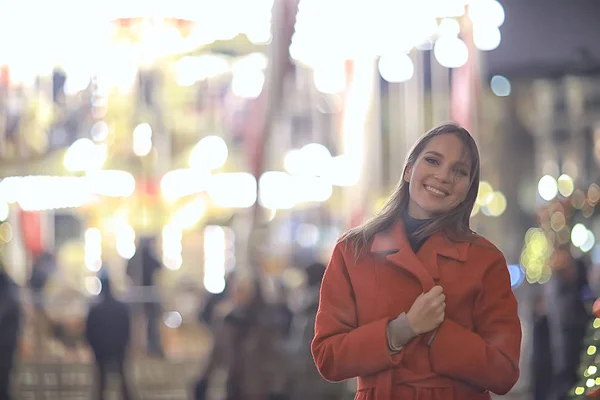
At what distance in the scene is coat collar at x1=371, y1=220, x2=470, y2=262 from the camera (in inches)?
103

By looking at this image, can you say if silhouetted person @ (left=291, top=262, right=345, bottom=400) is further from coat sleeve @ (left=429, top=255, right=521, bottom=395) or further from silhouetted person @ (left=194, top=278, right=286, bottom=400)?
coat sleeve @ (left=429, top=255, right=521, bottom=395)

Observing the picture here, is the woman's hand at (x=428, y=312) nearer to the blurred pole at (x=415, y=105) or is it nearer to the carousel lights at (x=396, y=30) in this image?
the carousel lights at (x=396, y=30)

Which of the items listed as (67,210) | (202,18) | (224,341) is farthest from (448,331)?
(67,210)

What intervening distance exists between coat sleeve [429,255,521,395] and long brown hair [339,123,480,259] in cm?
13

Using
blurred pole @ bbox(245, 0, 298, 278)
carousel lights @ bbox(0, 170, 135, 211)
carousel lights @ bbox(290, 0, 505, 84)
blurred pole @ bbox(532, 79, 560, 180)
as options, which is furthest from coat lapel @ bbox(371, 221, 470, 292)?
blurred pole @ bbox(532, 79, 560, 180)

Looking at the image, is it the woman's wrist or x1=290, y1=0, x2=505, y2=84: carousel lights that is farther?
x1=290, y1=0, x2=505, y2=84: carousel lights

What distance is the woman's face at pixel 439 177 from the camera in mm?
2668

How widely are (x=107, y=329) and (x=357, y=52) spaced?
17.6ft

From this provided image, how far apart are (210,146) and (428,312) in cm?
1484

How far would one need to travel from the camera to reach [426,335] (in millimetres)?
2604

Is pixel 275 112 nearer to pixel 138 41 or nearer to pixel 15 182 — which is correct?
pixel 138 41

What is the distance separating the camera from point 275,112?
34.5ft

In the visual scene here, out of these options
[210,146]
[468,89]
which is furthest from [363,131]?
[210,146]

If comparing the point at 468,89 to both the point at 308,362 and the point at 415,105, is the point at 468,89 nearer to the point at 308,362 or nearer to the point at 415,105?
the point at 415,105
